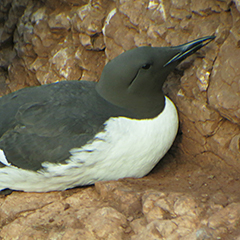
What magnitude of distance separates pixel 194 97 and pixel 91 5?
61.2 inches

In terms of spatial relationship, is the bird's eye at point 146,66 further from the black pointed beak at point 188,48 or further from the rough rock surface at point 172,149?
the rough rock surface at point 172,149

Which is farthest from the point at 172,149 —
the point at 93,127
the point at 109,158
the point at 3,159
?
the point at 3,159

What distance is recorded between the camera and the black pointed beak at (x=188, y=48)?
2.46 m

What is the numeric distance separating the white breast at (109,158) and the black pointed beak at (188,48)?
0.40 meters

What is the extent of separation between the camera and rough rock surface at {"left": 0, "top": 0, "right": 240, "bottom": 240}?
1.98 m

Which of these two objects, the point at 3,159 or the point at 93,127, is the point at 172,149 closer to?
the point at 93,127

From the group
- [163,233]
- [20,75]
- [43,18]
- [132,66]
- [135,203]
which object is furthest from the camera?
[20,75]

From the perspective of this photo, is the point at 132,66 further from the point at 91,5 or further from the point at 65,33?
the point at 65,33

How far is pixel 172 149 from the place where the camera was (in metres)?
3.12

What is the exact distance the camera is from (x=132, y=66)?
8.17 ft

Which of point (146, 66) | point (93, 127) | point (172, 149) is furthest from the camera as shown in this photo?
Result: point (172, 149)

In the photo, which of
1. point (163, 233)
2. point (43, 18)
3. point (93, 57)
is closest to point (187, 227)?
point (163, 233)

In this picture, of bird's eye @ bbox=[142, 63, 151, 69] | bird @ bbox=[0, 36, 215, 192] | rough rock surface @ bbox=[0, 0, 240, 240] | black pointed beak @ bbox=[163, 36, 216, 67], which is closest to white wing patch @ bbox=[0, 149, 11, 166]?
bird @ bbox=[0, 36, 215, 192]

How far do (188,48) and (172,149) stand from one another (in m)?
1.00
